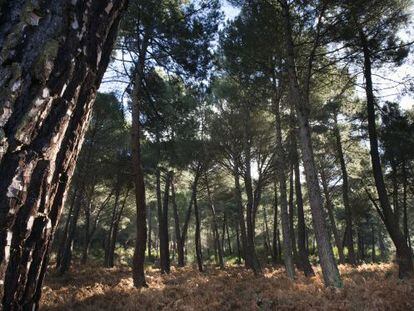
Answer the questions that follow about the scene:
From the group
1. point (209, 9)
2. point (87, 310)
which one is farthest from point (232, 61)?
point (87, 310)

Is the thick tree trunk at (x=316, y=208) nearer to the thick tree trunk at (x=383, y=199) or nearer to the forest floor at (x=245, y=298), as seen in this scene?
the forest floor at (x=245, y=298)

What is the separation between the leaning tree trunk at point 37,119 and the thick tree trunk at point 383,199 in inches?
487

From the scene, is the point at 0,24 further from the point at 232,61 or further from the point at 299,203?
the point at 299,203

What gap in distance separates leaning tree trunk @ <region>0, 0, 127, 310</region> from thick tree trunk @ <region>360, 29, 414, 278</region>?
40.6 ft

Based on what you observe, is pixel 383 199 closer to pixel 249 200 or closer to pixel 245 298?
pixel 245 298

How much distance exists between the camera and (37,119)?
1.36 metres

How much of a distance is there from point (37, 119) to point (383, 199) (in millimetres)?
12667

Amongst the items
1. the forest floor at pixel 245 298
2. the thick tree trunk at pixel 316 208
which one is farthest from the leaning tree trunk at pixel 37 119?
the thick tree trunk at pixel 316 208

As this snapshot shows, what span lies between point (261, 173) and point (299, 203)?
410 centimetres

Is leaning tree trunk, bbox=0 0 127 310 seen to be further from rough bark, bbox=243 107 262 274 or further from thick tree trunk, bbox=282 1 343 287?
rough bark, bbox=243 107 262 274

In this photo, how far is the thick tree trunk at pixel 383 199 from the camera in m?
11.5

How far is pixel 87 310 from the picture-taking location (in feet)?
29.6

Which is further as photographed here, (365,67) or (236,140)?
(236,140)

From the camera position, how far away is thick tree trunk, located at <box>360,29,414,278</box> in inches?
453
